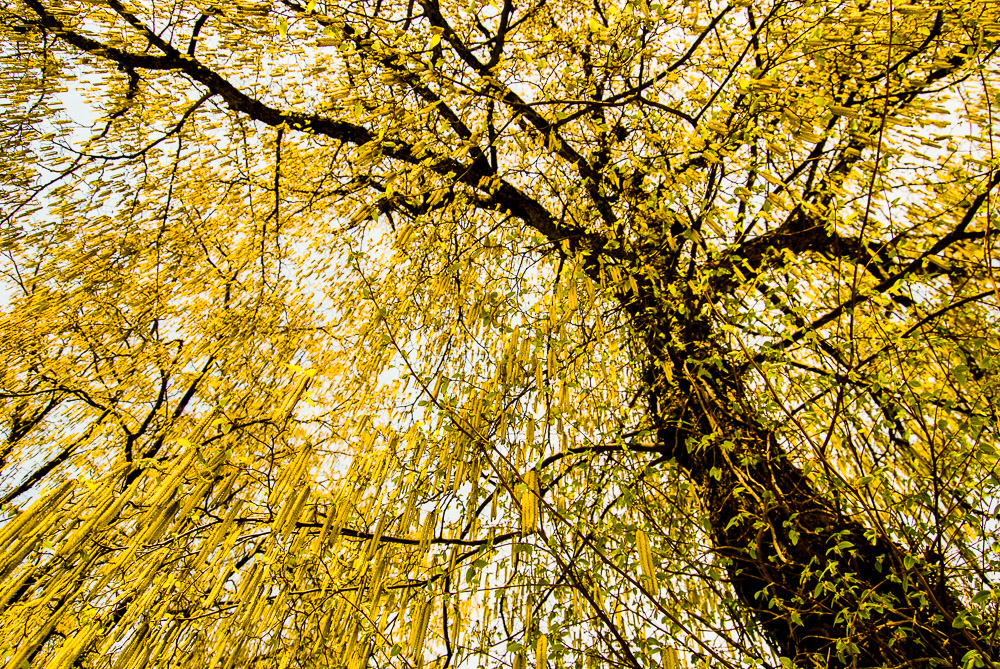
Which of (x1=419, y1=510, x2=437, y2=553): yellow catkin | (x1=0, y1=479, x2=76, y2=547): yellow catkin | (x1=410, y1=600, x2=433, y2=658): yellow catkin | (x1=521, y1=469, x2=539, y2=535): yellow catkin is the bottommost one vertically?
(x1=0, y1=479, x2=76, y2=547): yellow catkin

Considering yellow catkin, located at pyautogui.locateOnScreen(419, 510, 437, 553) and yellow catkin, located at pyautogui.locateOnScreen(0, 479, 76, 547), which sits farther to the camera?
yellow catkin, located at pyautogui.locateOnScreen(419, 510, 437, 553)

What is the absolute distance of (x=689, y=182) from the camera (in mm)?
1869

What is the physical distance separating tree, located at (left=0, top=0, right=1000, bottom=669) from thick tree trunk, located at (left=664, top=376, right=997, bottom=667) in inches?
0.7

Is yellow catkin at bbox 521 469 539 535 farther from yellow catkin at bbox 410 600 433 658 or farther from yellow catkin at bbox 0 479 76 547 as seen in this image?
yellow catkin at bbox 0 479 76 547

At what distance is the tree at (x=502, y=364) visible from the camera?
4.36 ft

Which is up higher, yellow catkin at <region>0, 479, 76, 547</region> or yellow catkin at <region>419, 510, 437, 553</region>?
yellow catkin at <region>419, 510, 437, 553</region>

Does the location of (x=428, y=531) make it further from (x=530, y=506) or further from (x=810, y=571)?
(x=810, y=571)

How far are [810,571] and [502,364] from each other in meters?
1.12

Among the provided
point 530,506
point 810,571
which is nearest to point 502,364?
point 530,506

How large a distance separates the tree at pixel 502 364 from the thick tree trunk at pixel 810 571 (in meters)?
0.02

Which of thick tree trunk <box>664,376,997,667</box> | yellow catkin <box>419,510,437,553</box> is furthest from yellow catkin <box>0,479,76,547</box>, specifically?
thick tree trunk <box>664,376,997,667</box>

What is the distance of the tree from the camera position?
4.36ft

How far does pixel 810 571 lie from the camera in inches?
54.4

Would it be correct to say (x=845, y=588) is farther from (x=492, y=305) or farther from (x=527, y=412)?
(x=492, y=305)
